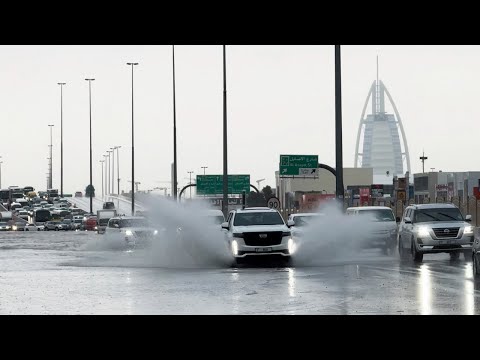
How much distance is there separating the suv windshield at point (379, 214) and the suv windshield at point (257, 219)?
719 cm

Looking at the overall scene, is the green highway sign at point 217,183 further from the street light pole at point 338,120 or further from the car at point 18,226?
the street light pole at point 338,120

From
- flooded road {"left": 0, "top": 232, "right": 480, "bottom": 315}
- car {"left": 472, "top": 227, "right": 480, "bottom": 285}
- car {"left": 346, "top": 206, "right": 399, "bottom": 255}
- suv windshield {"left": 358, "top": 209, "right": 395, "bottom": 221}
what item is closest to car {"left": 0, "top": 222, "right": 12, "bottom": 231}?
suv windshield {"left": 358, "top": 209, "right": 395, "bottom": 221}

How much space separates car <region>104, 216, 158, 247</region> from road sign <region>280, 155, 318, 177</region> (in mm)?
28098

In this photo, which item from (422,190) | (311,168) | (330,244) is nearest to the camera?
(330,244)

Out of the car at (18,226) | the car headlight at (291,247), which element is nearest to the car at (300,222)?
the car headlight at (291,247)

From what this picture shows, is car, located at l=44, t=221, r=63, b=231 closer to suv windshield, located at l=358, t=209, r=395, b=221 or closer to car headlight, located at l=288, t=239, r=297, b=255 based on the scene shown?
suv windshield, located at l=358, t=209, r=395, b=221

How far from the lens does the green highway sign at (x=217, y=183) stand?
87.8 m

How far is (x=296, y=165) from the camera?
259ft

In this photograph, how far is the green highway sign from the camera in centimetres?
8775
